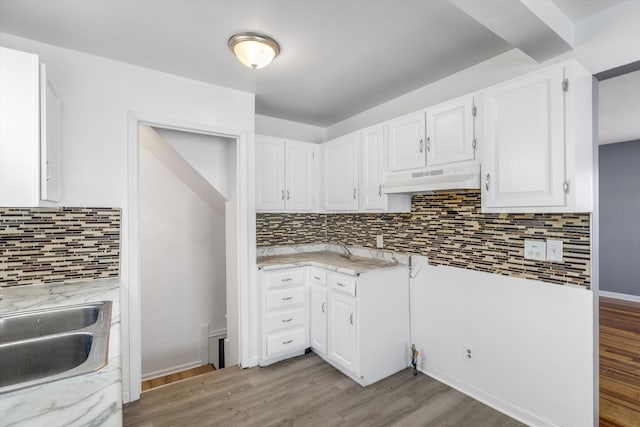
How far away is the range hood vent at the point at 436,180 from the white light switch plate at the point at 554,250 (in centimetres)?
56

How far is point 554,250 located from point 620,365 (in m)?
1.97

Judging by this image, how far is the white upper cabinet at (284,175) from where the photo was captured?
3170 millimetres

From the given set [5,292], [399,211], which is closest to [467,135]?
[399,211]

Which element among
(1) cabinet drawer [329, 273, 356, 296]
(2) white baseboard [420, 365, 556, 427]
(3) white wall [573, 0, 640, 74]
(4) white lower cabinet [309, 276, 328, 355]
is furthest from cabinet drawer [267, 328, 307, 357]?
(3) white wall [573, 0, 640, 74]

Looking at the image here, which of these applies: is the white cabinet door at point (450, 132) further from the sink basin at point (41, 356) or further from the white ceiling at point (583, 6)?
the sink basin at point (41, 356)

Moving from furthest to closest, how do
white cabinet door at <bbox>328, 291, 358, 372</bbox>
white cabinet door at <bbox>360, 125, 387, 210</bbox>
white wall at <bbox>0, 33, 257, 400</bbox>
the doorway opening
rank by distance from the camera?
the doorway opening
white cabinet door at <bbox>360, 125, 387, 210</bbox>
white cabinet door at <bbox>328, 291, 358, 372</bbox>
white wall at <bbox>0, 33, 257, 400</bbox>

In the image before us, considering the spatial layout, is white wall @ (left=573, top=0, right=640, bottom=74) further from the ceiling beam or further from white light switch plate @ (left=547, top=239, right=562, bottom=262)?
white light switch plate @ (left=547, top=239, right=562, bottom=262)

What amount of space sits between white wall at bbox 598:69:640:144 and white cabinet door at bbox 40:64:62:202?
4.12m

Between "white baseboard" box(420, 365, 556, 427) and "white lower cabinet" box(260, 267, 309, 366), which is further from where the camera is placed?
"white lower cabinet" box(260, 267, 309, 366)

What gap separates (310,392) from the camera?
95.5 inches

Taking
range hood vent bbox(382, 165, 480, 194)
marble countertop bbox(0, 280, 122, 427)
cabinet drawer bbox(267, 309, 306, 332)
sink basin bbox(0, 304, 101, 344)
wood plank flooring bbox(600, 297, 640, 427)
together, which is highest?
range hood vent bbox(382, 165, 480, 194)

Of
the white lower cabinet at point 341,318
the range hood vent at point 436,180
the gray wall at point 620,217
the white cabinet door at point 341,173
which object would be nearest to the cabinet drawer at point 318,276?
the white lower cabinet at point 341,318

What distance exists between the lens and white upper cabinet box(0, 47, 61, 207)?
56.9 inches

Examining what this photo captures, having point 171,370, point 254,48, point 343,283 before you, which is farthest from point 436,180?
point 171,370
